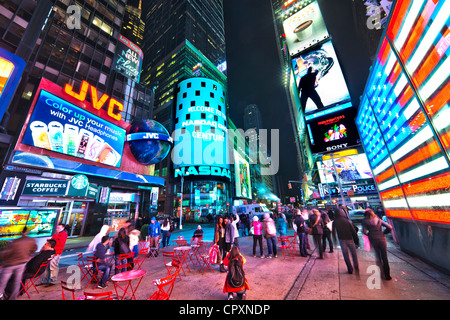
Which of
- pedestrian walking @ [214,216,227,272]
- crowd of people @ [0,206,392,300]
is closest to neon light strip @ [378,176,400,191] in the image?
crowd of people @ [0,206,392,300]

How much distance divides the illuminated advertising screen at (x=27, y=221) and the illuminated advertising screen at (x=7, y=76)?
22.4ft

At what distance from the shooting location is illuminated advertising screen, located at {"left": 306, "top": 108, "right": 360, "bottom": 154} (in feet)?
112

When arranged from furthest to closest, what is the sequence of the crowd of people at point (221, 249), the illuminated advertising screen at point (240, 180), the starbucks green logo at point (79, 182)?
the illuminated advertising screen at point (240, 180)
the starbucks green logo at point (79, 182)
the crowd of people at point (221, 249)

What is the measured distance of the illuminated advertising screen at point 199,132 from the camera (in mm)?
39844

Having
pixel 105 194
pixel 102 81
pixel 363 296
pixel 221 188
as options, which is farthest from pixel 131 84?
pixel 363 296

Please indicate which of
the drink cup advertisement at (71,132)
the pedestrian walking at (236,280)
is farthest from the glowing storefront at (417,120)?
the drink cup advertisement at (71,132)

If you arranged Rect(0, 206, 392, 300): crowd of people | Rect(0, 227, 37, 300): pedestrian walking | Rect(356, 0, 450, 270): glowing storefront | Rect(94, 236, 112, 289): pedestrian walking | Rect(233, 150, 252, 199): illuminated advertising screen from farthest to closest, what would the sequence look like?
Rect(233, 150, 252, 199): illuminated advertising screen, Rect(94, 236, 112, 289): pedestrian walking, Rect(356, 0, 450, 270): glowing storefront, Rect(0, 206, 392, 300): crowd of people, Rect(0, 227, 37, 300): pedestrian walking

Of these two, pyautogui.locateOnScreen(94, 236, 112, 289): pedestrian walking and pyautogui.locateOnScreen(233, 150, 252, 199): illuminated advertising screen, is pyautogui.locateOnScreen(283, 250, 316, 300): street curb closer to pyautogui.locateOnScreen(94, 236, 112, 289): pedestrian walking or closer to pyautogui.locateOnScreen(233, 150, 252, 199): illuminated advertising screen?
pyautogui.locateOnScreen(94, 236, 112, 289): pedestrian walking

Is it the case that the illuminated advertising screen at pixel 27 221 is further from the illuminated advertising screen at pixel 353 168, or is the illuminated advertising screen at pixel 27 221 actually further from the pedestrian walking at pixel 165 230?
the illuminated advertising screen at pixel 353 168

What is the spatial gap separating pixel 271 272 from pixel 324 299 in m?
2.29

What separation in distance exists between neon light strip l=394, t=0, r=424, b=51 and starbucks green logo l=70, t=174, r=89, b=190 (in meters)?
19.3

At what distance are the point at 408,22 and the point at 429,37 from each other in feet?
3.55

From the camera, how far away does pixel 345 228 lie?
5.58 meters

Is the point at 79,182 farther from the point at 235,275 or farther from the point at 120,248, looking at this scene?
the point at 235,275
